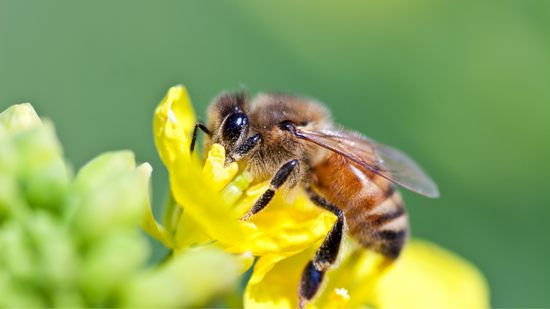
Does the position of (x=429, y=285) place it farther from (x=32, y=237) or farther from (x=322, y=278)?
(x=32, y=237)

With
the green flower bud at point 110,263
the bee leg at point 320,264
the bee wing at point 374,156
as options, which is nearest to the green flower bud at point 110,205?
the green flower bud at point 110,263

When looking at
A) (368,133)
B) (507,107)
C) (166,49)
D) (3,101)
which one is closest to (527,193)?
(507,107)

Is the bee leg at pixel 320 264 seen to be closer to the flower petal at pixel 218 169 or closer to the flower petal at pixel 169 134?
the flower petal at pixel 218 169

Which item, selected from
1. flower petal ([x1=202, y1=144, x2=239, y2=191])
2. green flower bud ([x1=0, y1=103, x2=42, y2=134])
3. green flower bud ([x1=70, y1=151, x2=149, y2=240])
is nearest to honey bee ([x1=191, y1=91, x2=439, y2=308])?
flower petal ([x1=202, y1=144, x2=239, y2=191])

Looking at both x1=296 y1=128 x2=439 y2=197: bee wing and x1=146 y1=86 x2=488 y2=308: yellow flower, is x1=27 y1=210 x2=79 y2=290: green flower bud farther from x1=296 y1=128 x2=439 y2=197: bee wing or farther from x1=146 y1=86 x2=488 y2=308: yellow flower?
x1=296 y1=128 x2=439 y2=197: bee wing

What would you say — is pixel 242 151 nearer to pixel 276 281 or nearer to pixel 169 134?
pixel 169 134

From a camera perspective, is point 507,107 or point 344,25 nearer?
point 507,107

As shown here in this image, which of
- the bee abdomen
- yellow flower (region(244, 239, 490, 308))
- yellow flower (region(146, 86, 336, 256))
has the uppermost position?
yellow flower (region(146, 86, 336, 256))
